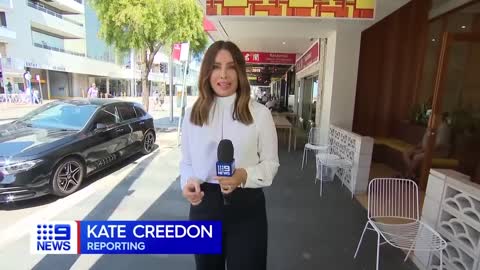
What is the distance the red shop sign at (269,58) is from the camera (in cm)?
1191

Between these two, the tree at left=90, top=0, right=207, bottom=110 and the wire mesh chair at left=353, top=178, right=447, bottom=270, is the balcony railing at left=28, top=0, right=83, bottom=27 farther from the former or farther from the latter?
the wire mesh chair at left=353, top=178, right=447, bottom=270

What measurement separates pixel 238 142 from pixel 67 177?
3.73 m

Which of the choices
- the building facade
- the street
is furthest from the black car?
the building facade

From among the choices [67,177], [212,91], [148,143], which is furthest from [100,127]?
[212,91]

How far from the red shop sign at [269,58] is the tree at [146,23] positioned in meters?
2.71

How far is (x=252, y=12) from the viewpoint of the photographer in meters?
4.55

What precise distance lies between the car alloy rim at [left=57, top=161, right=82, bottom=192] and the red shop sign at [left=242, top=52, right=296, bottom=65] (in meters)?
8.57

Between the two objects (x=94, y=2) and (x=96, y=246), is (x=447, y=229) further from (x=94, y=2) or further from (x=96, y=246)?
(x=94, y=2)

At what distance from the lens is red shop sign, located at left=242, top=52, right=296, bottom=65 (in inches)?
469

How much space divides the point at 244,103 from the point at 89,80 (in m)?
34.5

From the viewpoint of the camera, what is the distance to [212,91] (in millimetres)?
1472

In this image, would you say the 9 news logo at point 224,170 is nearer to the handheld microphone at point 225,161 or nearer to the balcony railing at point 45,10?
the handheld microphone at point 225,161

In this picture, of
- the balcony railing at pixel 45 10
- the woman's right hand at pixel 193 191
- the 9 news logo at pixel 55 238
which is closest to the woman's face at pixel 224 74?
the woman's right hand at pixel 193 191

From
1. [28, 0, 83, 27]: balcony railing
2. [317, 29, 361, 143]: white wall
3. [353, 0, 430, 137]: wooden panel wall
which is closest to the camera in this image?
[317, 29, 361, 143]: white wall
